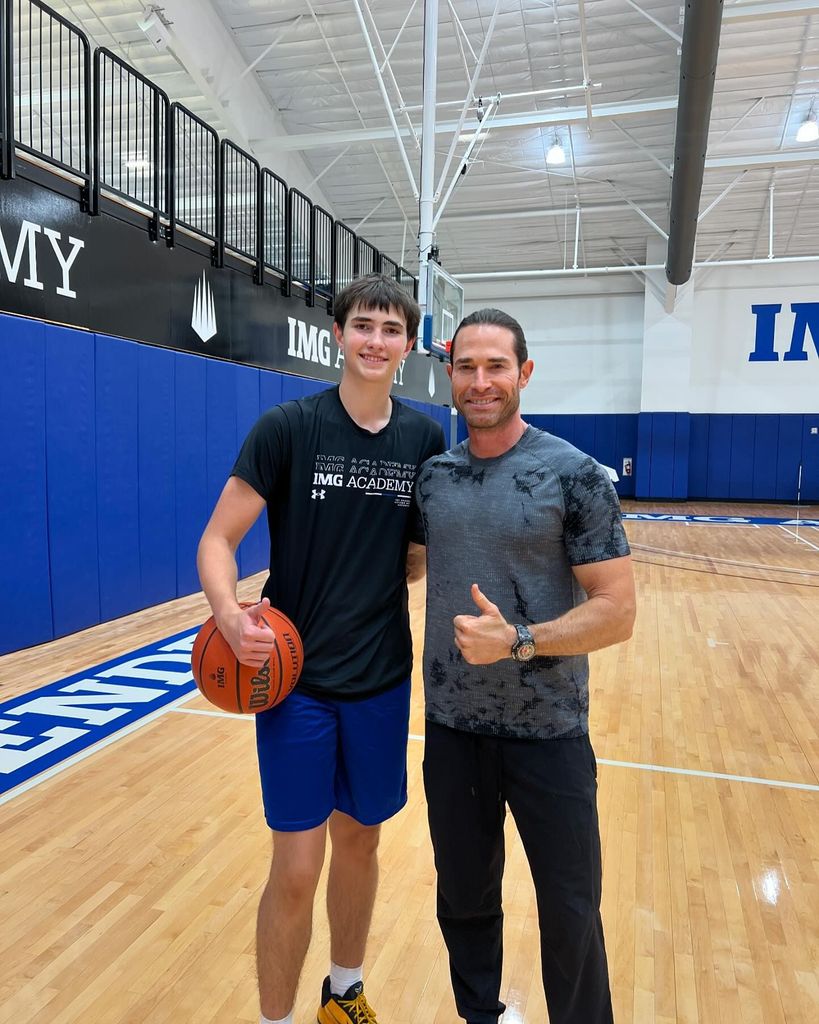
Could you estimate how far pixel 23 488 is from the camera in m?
5.27

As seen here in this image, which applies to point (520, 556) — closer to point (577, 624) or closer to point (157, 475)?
point (577, 624)

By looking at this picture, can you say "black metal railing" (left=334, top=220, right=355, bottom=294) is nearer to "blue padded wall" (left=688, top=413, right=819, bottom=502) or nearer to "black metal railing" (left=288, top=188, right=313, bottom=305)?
"black metal railing" (left=288, top=188, right=313, bottom=305)

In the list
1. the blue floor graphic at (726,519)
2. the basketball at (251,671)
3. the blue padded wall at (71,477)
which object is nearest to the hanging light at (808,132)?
the blue floor graphic at (726,519)

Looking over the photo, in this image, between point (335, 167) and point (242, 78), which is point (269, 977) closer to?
point (242, 78)

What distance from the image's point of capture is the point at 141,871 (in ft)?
8.76

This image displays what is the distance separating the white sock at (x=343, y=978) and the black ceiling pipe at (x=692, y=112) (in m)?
9.40

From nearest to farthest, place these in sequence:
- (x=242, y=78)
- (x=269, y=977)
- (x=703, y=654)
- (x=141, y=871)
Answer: (x=269, y=977) → (x=141, y=871) → (x=703, y=654) → (x=242, y=78)

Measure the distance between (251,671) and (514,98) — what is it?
12.9 metres

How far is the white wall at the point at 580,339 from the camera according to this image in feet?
64.5

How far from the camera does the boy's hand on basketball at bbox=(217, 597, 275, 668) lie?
1539 millimetres

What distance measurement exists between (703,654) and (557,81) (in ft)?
33.9

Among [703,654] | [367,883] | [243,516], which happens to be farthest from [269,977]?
[703,654]

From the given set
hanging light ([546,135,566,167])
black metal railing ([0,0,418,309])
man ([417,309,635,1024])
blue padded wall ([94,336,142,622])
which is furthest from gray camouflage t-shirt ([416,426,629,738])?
hanging light ([546,135,566,167])


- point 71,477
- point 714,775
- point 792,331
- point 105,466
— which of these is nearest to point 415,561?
point 714,775
